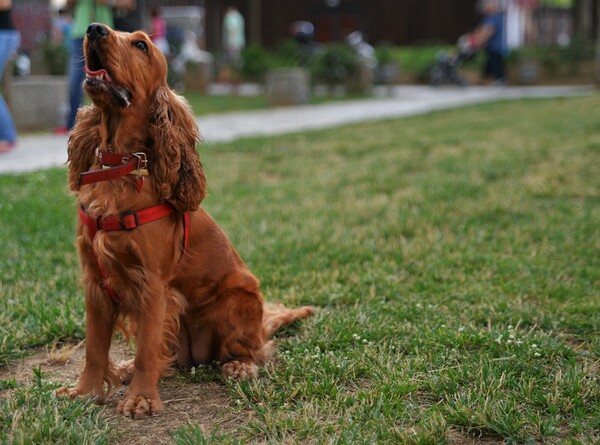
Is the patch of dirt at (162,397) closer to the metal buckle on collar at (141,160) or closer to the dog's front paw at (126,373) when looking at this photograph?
the dog's front paw at (126,373)

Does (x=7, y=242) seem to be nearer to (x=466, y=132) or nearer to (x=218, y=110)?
(x=466, y=132)

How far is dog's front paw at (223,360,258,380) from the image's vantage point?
320 centimetres

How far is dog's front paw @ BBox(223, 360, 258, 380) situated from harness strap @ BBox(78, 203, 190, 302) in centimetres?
60

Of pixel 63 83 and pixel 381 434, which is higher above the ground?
pixel 63 83

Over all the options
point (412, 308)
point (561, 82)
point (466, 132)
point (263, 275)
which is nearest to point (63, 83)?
point (466, 132)

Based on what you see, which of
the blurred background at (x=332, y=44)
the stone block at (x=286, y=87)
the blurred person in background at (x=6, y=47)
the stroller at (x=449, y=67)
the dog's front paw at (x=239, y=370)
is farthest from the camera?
the stroller at (x=449, y=67)

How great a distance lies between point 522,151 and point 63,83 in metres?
6.53

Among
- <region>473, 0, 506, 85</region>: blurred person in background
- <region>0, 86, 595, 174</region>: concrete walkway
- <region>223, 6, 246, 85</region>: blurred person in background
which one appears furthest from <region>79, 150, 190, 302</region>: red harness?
<region>473, 0, 506, 85</region>: blurred person in background

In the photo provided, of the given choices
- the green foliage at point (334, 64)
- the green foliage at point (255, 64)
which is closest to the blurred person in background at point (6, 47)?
the green foliage at point (334, 64)

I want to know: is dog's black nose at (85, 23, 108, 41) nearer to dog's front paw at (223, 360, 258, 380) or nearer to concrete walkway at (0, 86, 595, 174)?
dog's front paw at (223, 360, 258, 380)

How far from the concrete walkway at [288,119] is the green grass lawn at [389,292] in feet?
4.14

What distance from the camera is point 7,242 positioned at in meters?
5.06

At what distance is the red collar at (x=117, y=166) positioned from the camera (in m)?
2.86

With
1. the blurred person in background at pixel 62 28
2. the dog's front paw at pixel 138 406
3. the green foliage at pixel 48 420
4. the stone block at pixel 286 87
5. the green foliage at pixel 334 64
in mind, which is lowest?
the dog's front paw at pixel 138 406
